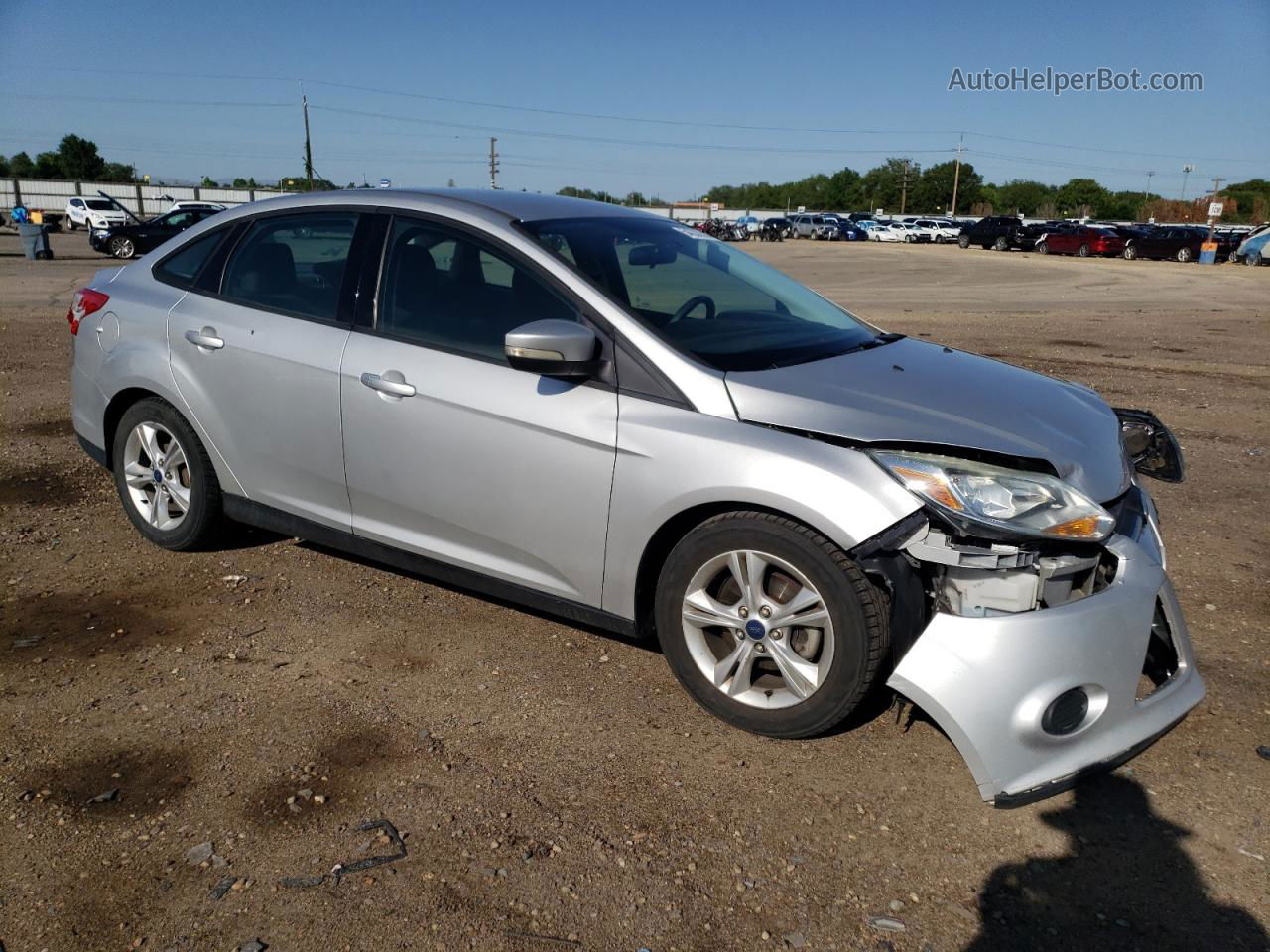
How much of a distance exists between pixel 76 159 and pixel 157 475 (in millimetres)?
114216

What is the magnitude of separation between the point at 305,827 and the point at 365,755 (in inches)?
15.8

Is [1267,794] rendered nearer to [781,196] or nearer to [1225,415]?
[1225,415]

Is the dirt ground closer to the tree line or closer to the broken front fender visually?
the broken front fender

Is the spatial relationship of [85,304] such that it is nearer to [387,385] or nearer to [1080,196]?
[387,385]

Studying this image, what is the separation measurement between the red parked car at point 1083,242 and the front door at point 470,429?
47.7m

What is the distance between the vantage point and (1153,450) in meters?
4.13

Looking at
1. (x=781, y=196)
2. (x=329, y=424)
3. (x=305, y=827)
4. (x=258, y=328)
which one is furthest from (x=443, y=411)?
(x=781, y=196)

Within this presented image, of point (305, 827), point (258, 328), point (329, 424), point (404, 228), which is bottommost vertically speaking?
point (305, 827)

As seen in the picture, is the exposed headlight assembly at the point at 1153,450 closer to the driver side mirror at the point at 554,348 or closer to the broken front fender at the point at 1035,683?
the broken front fender at the point at 1035,683

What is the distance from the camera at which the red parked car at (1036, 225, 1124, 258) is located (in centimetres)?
4562

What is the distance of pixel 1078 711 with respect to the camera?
2955 mm

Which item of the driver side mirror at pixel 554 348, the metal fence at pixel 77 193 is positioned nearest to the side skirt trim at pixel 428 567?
the driver side mirror at pixel 554 348

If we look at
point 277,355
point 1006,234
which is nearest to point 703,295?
point 277,355

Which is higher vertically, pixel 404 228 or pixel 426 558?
pixel 404 228
